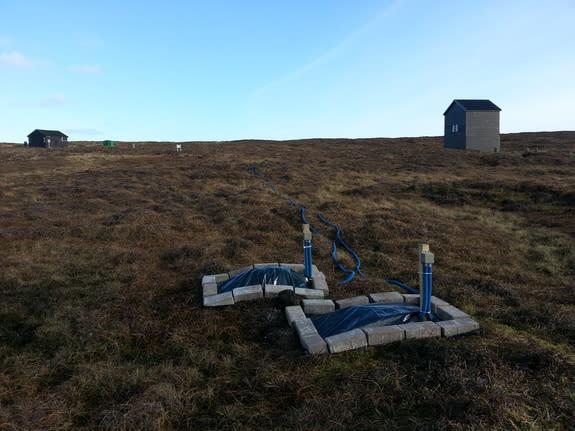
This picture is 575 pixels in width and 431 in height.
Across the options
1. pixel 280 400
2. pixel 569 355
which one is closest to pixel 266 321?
pixel 280 400

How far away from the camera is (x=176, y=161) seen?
33031mm

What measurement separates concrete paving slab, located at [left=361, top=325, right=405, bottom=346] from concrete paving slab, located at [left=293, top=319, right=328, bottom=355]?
604 millimetres

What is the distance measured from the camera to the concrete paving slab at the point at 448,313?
539 cm

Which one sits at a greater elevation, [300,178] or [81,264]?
[300,178]

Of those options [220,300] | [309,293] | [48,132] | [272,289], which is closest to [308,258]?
[309,293]

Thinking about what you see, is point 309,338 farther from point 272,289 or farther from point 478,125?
point 478,125

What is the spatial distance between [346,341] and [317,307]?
1301 millimetres

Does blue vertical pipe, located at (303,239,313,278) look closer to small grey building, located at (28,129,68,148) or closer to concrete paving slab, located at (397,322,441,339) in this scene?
concrete paving slab, located at (397,322,441,339)

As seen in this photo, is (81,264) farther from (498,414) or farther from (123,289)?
(498,414)

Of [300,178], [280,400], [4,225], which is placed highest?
[300,178]

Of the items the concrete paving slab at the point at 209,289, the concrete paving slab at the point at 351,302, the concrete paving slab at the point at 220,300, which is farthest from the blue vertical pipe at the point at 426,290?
the concrete paving slab at the point at 209,289

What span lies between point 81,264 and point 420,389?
787cm

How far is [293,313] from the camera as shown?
18.3ft

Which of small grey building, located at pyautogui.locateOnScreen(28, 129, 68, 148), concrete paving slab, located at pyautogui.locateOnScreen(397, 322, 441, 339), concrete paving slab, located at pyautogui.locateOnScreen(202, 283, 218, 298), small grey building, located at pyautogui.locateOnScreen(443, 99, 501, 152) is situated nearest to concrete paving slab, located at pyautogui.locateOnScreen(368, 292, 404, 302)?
concrete paving slab, located at pyautogui.locateOnScreen(397, 322, 441, 339)
